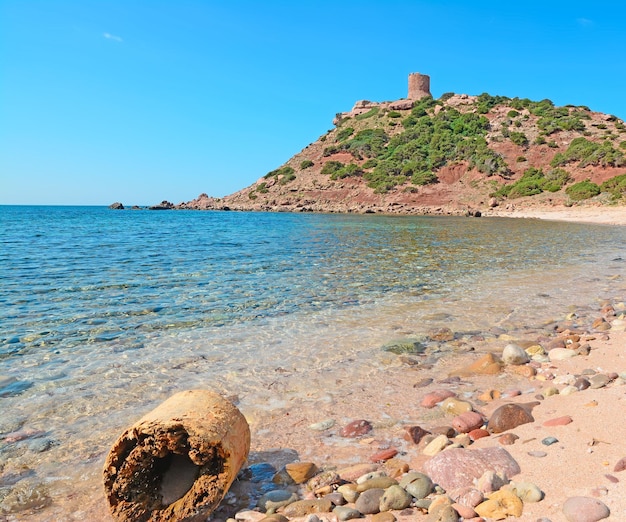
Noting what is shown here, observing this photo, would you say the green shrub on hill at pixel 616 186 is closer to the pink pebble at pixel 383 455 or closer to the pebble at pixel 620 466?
the pebble at pixel 620 466

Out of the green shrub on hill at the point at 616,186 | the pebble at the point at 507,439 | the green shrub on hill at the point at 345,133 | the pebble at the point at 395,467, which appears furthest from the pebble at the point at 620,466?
the green shrub on hill at the point at 345,133

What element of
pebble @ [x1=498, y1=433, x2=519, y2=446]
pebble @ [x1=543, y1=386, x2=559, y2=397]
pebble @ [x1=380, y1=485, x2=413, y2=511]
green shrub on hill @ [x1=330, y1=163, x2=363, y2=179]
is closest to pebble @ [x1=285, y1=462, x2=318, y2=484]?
pebble @ [x1=380, y1=485, x2=413, y2=511]

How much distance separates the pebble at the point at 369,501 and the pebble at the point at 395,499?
0.03 m

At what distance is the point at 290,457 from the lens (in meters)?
3.50

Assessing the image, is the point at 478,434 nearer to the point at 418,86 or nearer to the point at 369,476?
the point at 369,476

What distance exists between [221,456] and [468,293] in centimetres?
773

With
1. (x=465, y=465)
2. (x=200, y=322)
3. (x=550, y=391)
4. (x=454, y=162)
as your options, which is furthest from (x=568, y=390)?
(x=454, y=162)

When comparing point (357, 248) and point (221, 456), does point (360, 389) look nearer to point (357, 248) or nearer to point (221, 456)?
point (221, 456)

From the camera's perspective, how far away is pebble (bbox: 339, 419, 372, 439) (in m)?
3.80

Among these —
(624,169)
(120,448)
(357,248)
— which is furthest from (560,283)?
(624,169)

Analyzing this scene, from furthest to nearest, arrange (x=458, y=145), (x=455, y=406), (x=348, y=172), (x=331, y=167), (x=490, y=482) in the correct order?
(x=331, y=167)
(x=348, y=172)
(x=458, y=145)
(x=455, y=406)
(x=490, y=482)

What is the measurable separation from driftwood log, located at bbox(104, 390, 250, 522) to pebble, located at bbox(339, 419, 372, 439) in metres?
1.17

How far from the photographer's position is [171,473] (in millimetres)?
2939

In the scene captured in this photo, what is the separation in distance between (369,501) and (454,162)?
201 feet
